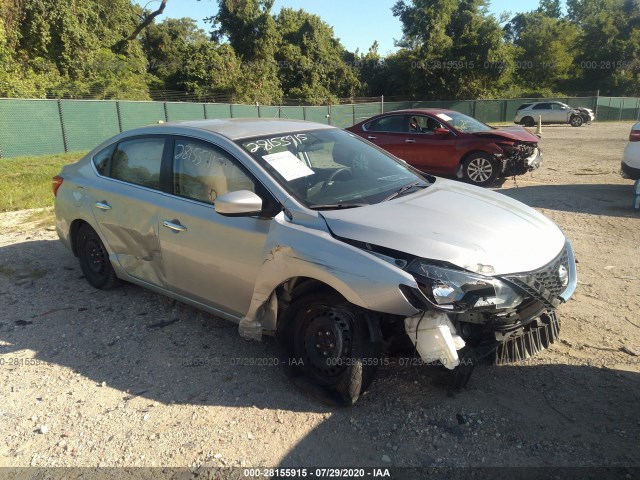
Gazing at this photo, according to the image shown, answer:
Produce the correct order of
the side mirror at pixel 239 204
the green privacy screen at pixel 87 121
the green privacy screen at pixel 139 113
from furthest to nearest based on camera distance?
the green privacy screen at pixel 139 113 → the green privacy screen at pixel 87 121 → the side mirror at pixel 239 204

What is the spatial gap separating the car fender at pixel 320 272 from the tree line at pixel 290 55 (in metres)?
22.1

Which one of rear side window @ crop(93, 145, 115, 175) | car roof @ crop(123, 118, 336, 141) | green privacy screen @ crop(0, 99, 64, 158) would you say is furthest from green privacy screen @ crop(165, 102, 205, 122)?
car roof @ crop(123, 118, 336, 141)

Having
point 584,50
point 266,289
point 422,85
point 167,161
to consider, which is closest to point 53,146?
point 167,161

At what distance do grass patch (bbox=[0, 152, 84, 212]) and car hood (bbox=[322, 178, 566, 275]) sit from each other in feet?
26.6

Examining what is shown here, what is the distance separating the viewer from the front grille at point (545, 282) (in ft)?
8.92

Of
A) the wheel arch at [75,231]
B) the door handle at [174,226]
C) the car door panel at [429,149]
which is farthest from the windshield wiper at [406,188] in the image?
the car door panel at [429,149]

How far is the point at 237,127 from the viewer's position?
3900 millimetres

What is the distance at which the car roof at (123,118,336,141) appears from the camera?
3.73 metres

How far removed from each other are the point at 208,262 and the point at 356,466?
67.7 inches

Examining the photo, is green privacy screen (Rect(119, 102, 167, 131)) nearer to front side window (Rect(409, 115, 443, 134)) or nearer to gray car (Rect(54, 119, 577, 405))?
front side window (Rect(409, 115, 443, 134))

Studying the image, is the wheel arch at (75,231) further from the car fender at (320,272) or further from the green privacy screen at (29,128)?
the green privacy screen at (29,128)

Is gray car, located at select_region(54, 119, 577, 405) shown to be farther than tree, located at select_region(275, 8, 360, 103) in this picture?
No

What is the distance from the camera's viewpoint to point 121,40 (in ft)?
115

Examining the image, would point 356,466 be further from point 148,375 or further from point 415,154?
point 415,154
